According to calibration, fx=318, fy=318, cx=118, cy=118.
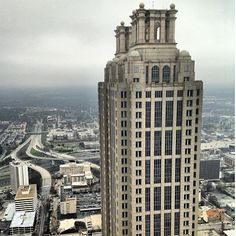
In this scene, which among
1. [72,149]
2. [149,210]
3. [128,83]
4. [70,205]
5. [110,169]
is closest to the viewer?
[128,83]

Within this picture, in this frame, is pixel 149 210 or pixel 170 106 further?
pixel 149 210

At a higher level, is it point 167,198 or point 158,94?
point 158,94

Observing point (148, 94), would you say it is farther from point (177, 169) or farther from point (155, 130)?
point (177, 169)

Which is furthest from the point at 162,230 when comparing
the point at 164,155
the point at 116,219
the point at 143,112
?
the point at 143,112

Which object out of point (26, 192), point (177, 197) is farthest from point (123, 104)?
point (26, 192)

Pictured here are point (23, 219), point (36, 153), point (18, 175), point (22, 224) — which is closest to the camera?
point (22, 224)

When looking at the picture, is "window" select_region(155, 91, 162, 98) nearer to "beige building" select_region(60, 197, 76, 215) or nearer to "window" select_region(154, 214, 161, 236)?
"window" select_region(154, 214, 161, 236)

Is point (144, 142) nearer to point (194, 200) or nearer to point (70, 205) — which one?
point (194, 200)
